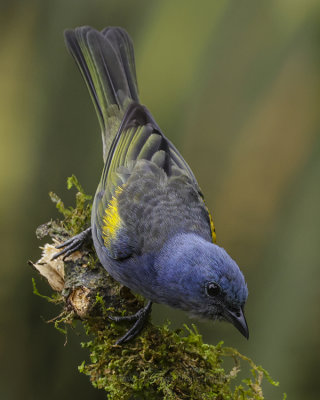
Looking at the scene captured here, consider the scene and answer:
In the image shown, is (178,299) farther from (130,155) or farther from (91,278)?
(130,155)

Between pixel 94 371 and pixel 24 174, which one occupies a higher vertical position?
pixel 94 371

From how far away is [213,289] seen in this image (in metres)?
3.05

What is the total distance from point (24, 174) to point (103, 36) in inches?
81.8

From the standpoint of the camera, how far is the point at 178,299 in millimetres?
3250

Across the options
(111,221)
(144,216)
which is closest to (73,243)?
(111,221)

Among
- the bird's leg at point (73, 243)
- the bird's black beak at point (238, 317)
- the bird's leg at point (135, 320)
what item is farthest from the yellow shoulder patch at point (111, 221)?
the bird's black beak at point (238, 317)

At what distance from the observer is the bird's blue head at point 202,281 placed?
3.01 meters

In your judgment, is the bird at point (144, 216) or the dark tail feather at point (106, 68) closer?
the bird at point (144, 216)

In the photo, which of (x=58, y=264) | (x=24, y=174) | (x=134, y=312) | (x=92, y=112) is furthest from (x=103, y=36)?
(x=134, y=312)

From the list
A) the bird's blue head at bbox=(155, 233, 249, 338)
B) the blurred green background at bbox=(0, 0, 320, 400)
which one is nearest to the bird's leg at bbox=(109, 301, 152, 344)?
the bird's blue head at bbox=(155, 233, 249, 338)

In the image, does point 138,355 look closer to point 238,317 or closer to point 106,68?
point 238,317

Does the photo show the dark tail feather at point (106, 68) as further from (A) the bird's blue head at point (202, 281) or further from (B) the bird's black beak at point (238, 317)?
(B) the bird's black beak at point (238, 317)

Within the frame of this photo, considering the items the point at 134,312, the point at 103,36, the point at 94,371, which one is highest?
the point at 103,36

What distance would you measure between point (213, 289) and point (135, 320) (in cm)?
57
